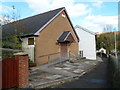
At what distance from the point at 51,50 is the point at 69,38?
3.08 metres

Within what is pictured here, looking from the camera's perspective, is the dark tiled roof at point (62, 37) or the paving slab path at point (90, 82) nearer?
the paving slab path at point (90, 82)


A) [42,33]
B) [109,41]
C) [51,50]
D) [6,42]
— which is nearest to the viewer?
[6,42]

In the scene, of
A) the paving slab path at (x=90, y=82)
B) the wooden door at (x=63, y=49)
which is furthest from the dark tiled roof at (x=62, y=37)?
the paving slab path at (x=90, y=82)

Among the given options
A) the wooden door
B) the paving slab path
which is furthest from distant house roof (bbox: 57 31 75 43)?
the paving slab path

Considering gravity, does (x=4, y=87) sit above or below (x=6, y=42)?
below

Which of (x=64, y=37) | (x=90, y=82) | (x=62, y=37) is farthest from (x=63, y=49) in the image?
(x=90, y=82)

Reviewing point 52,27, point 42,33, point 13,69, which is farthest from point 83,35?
point 13,69

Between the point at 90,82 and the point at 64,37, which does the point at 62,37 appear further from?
the point at 90,82

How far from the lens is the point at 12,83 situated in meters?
5.75

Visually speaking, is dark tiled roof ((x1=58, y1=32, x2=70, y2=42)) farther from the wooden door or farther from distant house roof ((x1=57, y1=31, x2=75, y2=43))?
the wooden door

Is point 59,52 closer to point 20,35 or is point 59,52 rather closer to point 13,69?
point 20,35

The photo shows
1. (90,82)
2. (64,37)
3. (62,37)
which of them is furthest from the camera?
(62,37)

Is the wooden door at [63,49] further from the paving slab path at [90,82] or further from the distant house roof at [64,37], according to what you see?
the paving slab path at [90,82]

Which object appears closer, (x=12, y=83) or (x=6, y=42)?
(x=12, y=83)
